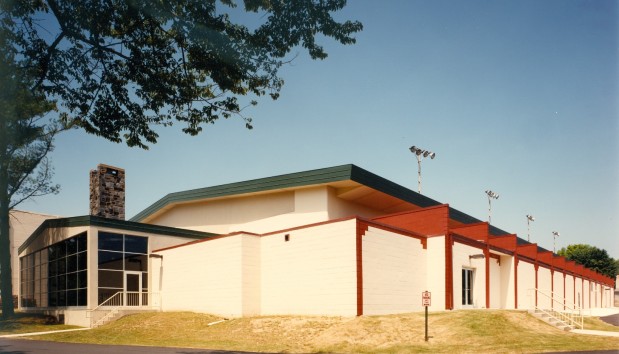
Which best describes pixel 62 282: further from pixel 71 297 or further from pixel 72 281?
pixel 71 297

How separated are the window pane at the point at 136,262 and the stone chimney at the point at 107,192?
4836 mm

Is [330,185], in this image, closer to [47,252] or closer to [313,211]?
[313,211]

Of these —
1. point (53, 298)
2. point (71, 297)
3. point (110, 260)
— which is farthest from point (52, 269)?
point (110, 260)

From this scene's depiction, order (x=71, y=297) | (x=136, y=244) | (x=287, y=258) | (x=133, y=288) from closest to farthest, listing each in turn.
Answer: (x=287, y=258) < (x=71, y=297) < (x=133, y=288) < (x=136, y=244)

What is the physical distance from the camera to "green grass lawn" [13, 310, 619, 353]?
52.1 feet

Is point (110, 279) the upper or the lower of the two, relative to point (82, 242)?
lower

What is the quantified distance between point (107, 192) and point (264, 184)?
10.4 m

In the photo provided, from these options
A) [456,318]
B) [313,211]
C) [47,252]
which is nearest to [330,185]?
[313,211]

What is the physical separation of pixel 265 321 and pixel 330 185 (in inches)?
399

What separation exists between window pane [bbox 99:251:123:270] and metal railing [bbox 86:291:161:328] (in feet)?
4.80

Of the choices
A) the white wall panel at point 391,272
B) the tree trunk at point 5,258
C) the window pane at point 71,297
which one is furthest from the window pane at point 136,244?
the white wall panel at point 391,272

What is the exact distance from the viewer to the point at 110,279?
27094mm

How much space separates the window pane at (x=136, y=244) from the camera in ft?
93.5

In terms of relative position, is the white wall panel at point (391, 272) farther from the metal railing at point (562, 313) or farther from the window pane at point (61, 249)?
the window pane at point (61, 249)
